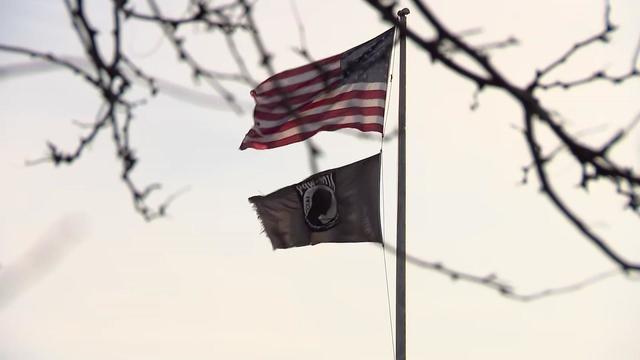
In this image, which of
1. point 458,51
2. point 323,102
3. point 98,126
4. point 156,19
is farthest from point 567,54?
point 323,102

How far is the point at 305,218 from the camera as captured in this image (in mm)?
10672

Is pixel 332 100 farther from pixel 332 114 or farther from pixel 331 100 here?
pixel 332 114

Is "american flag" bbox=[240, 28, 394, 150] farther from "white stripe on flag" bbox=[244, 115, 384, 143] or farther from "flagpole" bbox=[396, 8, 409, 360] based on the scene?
"flagpole" bbox=[396, 8, 409, 360]

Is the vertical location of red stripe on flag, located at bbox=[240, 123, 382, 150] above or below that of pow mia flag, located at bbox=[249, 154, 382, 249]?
above

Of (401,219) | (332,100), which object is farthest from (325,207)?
(332,100)

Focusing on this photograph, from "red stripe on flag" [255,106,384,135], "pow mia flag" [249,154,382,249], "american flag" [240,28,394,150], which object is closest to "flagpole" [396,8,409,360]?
"pow mia flag" [249,154,382,249]

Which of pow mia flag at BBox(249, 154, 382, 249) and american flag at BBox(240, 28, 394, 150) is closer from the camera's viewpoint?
american flag at BBox(240, 28, 394, 150)

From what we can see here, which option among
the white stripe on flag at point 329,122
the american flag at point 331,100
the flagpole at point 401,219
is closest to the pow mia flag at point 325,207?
the flagpole at point 401,219

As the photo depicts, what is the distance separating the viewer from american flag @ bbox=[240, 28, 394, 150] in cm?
1007

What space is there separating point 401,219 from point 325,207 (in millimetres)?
828

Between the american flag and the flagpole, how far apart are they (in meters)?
0.50

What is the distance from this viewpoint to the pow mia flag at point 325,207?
419 inches

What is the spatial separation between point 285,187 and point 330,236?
28.8 inches

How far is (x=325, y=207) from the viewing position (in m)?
10.7
